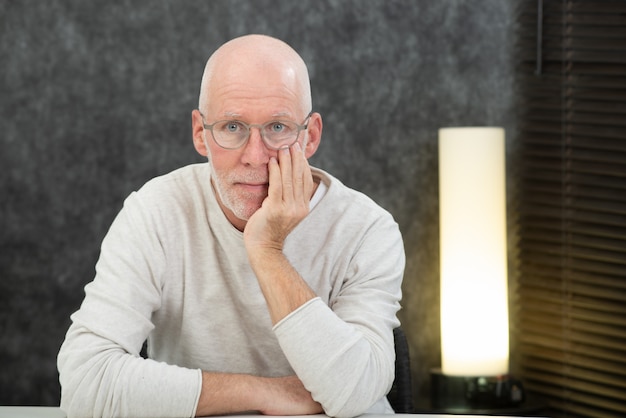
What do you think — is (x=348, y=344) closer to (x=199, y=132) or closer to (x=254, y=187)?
(x=254, y=187)

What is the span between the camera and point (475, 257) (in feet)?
10.8

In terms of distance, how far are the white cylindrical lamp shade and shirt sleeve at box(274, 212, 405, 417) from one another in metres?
1.45

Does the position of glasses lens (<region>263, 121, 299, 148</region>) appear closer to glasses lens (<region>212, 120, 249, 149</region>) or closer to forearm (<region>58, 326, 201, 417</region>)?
glasses lens (<region>212, 120, 249, 149</region>)

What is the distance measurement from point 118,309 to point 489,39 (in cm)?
223

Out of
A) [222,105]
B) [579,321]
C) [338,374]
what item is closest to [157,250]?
[222,105]

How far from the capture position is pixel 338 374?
168cm

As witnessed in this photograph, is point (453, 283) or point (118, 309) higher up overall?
point (118, 309)

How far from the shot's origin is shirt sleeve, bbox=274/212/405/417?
5.49 feet

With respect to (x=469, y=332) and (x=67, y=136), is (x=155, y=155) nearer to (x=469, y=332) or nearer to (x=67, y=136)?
(x=67, y=136)

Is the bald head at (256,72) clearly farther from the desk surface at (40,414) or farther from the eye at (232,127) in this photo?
the desk surface at (40,414)

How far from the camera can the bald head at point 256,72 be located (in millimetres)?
1858

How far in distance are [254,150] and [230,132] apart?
2.5 inches

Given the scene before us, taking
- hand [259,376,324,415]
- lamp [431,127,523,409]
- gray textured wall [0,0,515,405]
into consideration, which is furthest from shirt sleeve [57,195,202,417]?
lamp [431,127,523,409]

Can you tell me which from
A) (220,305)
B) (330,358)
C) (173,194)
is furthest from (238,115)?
(330,358)
